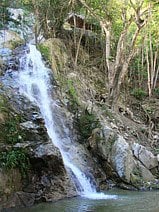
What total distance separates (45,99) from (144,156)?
14.0 ft

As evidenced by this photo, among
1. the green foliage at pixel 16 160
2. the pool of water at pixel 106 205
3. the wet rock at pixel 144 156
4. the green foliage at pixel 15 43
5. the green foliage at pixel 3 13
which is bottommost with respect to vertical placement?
the pool of water at pixel 106 205

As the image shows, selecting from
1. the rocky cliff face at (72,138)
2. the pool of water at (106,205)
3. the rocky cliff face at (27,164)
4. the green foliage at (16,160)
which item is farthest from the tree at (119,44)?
the green foliage at (16,160)

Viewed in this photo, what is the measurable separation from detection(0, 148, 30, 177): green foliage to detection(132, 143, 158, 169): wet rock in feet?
15.9

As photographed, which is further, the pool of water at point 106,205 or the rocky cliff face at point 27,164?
the rocky cliff face at point 27,164

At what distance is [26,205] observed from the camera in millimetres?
10070

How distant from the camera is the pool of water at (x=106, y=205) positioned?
31.2 feet

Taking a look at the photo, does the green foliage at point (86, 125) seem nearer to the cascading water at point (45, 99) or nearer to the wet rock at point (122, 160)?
the cascading water at point (45, 99)

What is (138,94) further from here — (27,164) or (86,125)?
(27,164)

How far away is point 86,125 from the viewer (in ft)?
48.3

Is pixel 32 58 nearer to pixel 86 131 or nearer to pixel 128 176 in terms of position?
pixel 86 131

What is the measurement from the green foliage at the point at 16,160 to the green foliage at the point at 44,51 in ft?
25.2

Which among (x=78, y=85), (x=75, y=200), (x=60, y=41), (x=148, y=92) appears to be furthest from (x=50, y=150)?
(x=148, y=92)

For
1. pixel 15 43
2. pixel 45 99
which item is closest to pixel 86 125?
pixel 45 99

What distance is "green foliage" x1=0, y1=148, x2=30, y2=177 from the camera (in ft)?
34.0
